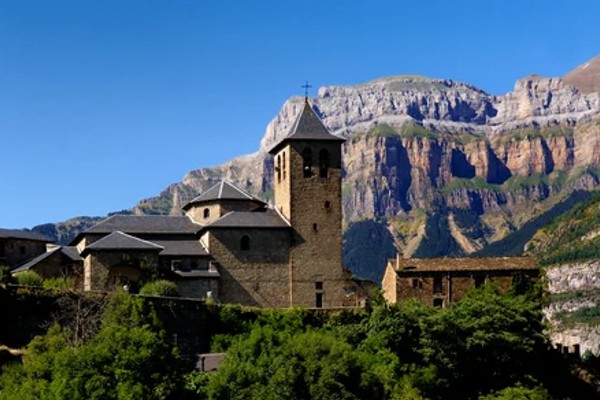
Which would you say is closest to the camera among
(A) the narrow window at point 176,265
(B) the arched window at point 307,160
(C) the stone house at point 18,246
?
(A) the narrow window at point 176,265

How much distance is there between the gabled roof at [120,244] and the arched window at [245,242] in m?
6.16

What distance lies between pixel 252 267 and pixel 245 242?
→ 1797mm

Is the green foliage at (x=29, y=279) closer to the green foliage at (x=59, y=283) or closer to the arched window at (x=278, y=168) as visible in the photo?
the green foliage at (x=59, y=283)

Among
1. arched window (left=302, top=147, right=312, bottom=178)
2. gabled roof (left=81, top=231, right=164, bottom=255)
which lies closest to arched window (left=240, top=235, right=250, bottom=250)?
gabled roof (left=81, top=231, right=164, bottom=255)

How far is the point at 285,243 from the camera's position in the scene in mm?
74750

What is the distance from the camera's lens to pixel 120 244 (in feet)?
228

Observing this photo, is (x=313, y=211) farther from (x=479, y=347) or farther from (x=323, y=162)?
(x=479, y=347)

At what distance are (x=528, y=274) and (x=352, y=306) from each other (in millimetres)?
12910

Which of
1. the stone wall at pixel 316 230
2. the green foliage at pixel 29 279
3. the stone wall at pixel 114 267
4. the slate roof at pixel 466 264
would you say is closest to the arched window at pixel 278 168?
the stone wall at pixel 316 230

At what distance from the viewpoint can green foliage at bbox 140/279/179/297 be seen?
66812mm

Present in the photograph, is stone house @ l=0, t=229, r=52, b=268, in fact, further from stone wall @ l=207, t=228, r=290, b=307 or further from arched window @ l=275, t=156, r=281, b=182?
arched window @ l=275, t=156, r=281, b=182

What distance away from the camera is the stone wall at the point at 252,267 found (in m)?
73.2

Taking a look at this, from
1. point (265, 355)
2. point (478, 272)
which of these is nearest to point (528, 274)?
point (478, 272)

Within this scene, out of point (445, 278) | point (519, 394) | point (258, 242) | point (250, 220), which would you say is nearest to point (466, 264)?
point (445, 278)
